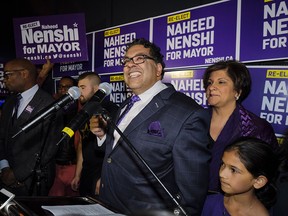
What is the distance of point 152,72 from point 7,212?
1.26m

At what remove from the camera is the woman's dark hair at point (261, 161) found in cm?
172

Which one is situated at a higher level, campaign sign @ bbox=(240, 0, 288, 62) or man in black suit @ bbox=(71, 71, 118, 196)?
campaign sign @ bbox=(240, 0, 288, 62)

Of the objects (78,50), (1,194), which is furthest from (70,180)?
(1,194)

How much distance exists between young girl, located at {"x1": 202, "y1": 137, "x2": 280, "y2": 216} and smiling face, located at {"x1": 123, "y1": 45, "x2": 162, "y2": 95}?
663 mm

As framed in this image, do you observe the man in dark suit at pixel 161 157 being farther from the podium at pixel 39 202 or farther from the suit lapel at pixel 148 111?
the podium at pixel 39 202

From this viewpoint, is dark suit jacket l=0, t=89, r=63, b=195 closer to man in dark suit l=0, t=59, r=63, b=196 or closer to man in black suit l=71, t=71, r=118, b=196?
man in dark suit l=0, t=59, r=63, b=196


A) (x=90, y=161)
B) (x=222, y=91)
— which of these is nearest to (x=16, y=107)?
(x=90, y=161)

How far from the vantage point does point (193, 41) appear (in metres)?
3.05

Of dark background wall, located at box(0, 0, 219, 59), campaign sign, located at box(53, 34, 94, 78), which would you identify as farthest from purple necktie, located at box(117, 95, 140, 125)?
campaign sign, located at box(53, 34, 94, 78)

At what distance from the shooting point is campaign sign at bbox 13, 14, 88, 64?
4.07 meters

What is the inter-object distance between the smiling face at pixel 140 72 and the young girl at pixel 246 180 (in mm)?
663

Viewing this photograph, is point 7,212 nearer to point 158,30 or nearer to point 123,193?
point 123,193

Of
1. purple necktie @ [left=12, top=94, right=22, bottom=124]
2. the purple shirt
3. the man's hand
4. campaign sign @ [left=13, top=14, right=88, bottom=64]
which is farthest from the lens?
campaign sign @ [left=13, top=14, right=88, bottom=64]

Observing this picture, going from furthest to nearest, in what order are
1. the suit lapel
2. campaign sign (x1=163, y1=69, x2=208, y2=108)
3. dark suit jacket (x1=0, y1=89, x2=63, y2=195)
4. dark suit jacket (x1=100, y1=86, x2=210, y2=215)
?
1. campaign sign (x1=163, y1=69, x2=208, y2=108)
2. dark suit jacket (x1=0, y1=89, x2=63, y2=195)
3. the suit lapel
4. dark suit jacket (x1=100, y1=86, x2=210, y2=215)
